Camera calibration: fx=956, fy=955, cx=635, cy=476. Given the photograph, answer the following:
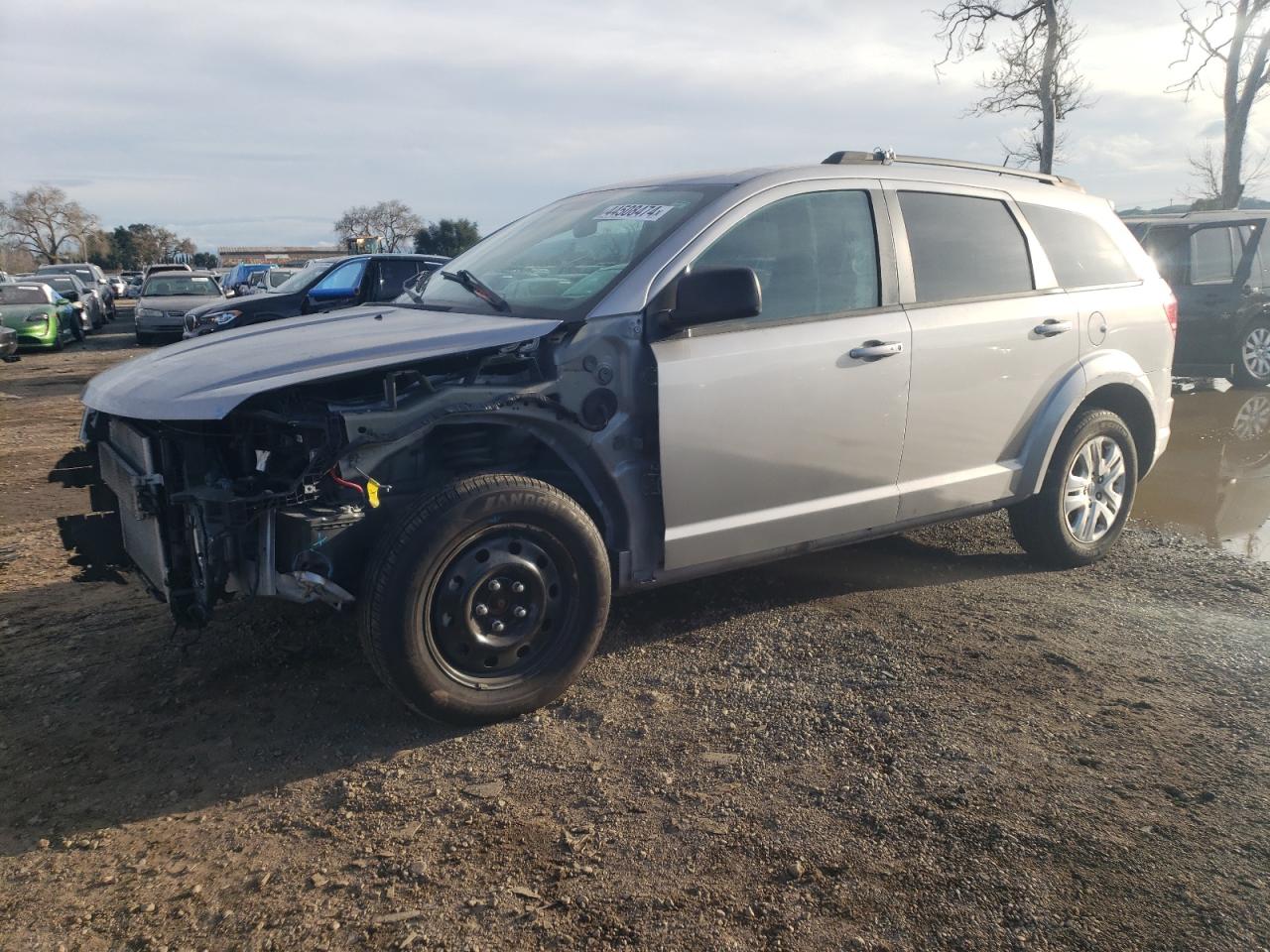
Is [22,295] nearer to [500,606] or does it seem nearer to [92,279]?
[92,279]

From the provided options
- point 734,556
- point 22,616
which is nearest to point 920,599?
point 734,556

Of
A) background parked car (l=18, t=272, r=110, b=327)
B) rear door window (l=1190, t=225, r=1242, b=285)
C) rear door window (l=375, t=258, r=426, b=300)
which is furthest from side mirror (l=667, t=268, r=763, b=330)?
background parked car (l=18, t=272, r=110, b=327)

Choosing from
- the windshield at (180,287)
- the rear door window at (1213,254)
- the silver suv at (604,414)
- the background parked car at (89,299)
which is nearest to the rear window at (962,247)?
the silver suv at (604,414)

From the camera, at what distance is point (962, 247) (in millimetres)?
4559

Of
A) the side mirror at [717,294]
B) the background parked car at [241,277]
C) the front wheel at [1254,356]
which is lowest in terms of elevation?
the front wheel at [1254,356]

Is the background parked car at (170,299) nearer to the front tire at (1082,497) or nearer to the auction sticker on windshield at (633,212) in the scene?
the auction sticker on windshield at (633,212)

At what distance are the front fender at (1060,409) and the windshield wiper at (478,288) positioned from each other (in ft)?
8.86

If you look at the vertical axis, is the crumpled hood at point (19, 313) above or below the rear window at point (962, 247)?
above

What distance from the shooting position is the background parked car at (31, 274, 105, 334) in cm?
2325

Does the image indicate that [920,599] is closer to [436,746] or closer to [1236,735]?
[1236,735]

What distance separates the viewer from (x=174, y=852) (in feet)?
8.96

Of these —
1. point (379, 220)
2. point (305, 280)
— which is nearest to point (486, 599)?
point (305, 280)

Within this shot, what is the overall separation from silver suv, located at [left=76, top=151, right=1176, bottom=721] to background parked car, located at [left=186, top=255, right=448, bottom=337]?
7820 mm

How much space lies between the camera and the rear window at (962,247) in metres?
4.39
